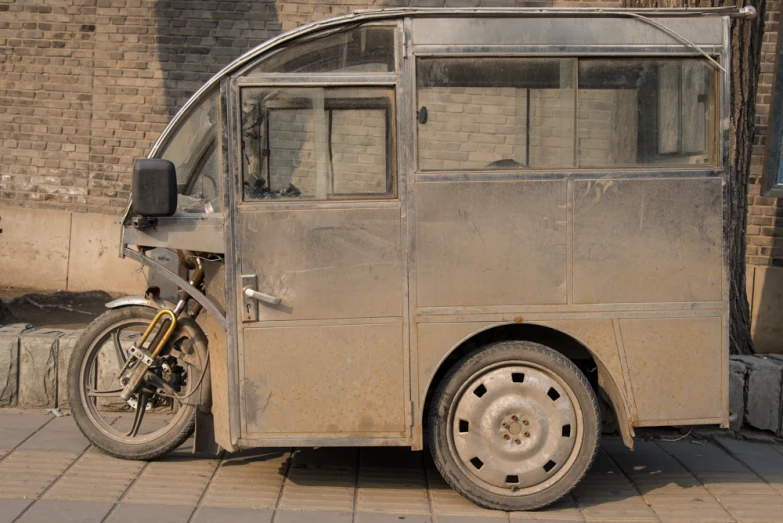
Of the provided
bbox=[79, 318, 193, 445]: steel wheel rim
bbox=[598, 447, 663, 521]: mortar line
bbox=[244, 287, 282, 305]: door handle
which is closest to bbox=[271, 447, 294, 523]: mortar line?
bbox=[79, 318, 193, 445]: steel wheel rim

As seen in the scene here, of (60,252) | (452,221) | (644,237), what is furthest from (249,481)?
(60,252)

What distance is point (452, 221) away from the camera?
471 centimetres

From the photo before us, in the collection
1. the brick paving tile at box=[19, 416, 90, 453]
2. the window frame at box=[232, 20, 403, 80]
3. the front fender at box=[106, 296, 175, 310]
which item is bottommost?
the brick paving tile at box=[19, 416, 90, 453]

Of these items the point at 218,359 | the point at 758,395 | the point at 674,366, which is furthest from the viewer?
the point at 758,395

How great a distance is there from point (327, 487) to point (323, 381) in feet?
Answer: 2.54

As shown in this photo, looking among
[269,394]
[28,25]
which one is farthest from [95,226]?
[269,394]

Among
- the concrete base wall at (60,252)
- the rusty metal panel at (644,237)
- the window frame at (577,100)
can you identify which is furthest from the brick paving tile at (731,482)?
the concrete base wall at (60,252)

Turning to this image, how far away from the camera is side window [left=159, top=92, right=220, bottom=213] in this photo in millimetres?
4848

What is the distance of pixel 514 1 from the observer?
954 cm

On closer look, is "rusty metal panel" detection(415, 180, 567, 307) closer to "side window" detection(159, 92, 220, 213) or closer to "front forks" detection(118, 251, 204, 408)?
"side window" detection(159, 92, 220, 213)

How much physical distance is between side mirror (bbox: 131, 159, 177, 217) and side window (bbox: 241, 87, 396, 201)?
1.29 ft

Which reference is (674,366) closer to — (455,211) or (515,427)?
(515,427)

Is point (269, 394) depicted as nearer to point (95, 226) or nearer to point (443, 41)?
point (443, 41)

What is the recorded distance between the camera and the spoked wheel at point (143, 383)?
5426mm
